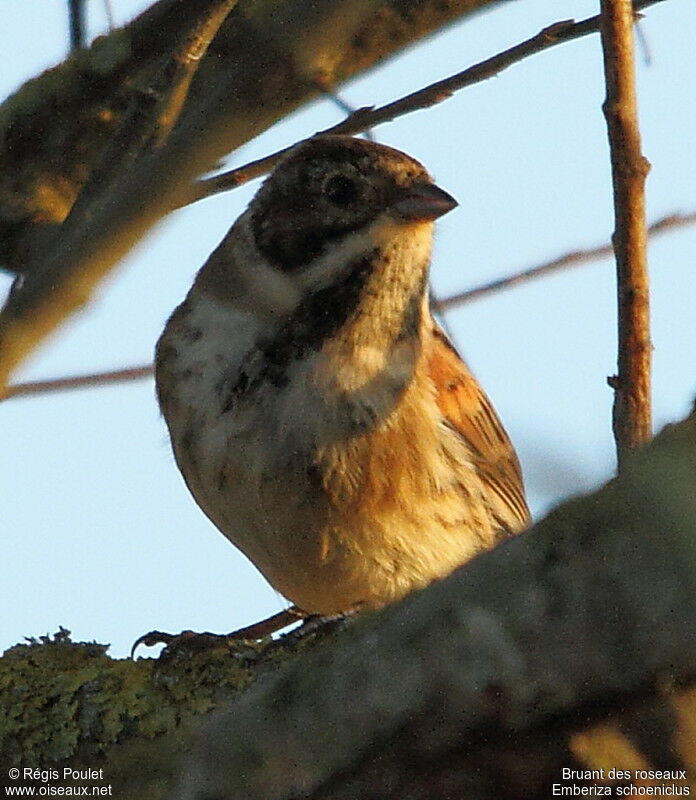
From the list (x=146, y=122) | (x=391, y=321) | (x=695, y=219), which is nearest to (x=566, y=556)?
(x=146, y=122)

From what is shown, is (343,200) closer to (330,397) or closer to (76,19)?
(330,397)

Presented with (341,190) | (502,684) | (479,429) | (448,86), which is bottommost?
(502,684)

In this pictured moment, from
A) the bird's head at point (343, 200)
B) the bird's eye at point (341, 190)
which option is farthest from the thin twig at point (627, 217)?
the bird's eye at point (341, 190)

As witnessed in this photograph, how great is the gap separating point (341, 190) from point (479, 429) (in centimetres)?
122

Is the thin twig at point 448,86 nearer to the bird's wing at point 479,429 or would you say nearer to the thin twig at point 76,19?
the thin twig at point 76,19

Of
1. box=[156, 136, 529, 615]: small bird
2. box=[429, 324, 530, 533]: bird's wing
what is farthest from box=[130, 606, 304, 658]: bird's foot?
box=[429, 324, 530, 533]: bird's wing

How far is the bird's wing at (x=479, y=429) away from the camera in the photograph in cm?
546

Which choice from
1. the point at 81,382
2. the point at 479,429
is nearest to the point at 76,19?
the point at 81,382

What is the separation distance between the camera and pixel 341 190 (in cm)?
502

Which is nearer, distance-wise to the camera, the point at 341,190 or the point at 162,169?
the point at 162,169

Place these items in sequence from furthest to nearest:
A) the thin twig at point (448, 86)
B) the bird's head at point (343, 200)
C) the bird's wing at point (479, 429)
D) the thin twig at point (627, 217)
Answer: the bird's wing at point (479, 429) → the bird's head at point (343, 200) → the thin twig at point (448, 86) → the thin twig at point (627, 217)

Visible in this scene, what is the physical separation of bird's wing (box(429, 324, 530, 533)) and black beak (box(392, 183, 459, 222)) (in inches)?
27.2

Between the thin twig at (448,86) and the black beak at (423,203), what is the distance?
598 mm

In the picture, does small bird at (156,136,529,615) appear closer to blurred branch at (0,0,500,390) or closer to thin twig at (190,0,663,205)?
thin twig at (190,0,663,205)
